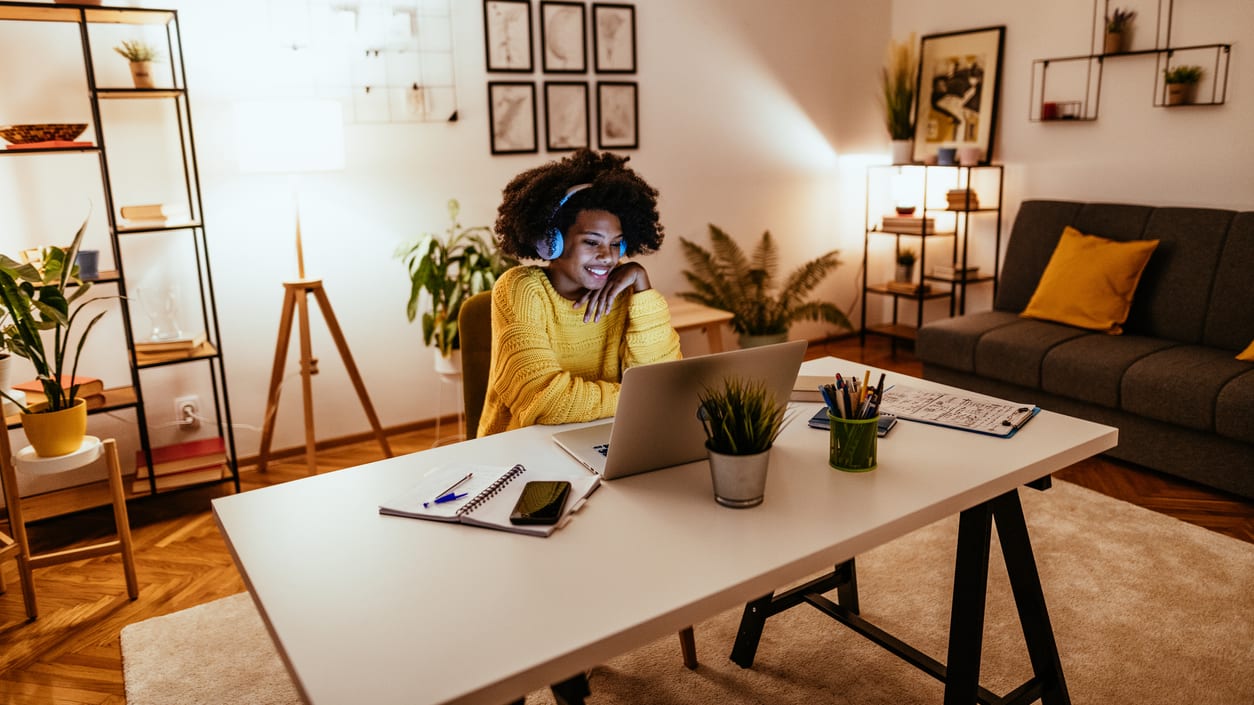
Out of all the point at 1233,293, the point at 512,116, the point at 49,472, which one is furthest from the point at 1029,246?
the point at 49,472

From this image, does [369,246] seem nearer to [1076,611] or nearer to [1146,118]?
[1076,611]

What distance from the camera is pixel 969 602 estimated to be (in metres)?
1.64

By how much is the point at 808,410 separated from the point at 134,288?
2729 mm

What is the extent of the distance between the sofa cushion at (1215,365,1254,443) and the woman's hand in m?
2.18

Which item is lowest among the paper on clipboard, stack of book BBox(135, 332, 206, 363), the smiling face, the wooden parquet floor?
the wooden parquet floor

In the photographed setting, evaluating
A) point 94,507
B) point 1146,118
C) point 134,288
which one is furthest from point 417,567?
point 1146,118

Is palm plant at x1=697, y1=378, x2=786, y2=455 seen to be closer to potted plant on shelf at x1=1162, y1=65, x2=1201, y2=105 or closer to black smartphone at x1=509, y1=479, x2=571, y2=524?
black smartphone at x1=509, y1=479, x2=571, y2=524

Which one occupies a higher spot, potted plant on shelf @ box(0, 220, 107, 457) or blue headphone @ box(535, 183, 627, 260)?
blue headphone @ box(535, 183, 627, 260)

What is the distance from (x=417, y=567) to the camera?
1207 mm

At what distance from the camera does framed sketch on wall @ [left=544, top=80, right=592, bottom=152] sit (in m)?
4.16

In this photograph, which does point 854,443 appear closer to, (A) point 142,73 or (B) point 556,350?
(B) point 556,350

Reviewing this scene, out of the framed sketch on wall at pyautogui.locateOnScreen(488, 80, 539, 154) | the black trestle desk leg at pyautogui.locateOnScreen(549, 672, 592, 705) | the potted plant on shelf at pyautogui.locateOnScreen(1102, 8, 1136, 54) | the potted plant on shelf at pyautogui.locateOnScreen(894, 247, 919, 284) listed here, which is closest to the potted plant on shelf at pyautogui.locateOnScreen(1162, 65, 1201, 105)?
the potted plant on shelf at pyautogui.locateOnScreen(1102, 8, 1136, 54)

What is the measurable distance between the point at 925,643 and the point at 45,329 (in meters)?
2.57

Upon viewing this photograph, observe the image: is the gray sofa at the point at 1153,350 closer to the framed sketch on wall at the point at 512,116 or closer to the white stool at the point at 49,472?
the framed sketch on wall at the point at 512,116
